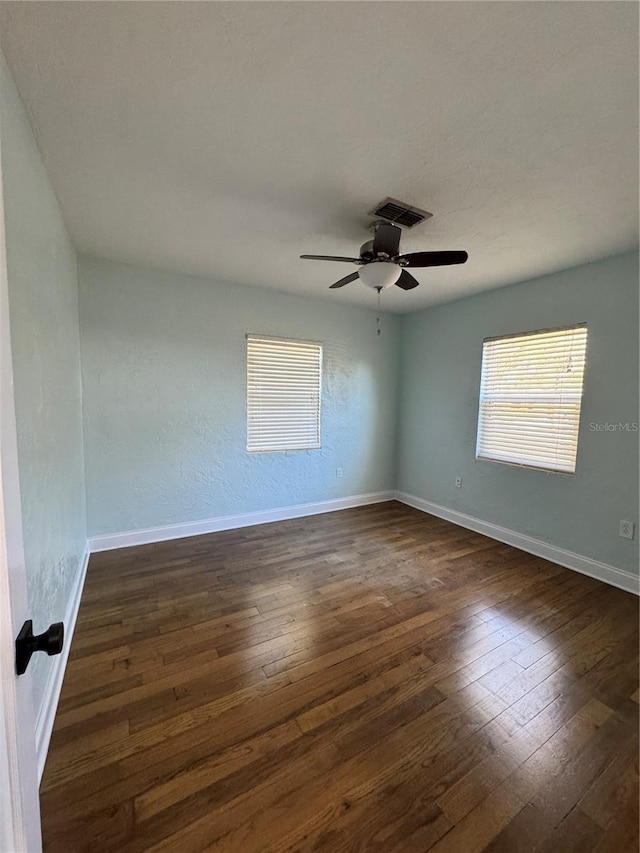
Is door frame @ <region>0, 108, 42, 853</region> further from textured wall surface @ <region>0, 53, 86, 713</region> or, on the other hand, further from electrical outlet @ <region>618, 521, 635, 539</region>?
electrical outlet @ <region>618, 521, 635, 539</region>

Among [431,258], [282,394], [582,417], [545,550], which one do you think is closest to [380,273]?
[431,258]

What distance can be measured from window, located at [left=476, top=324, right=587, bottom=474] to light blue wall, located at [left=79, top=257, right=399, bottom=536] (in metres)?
1.58

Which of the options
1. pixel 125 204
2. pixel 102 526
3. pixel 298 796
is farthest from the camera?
pixel 102 526

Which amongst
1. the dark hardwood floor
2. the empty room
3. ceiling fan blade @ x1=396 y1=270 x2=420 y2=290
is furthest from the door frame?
ceiling fan blade @ x1=396 y1=270 x2=420 y2=290

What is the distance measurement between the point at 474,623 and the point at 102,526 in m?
3.06

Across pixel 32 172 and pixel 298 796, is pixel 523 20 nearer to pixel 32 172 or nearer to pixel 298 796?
pixel 32 172

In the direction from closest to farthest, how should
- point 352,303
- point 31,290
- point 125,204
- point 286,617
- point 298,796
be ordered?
point 298,796, point 31,290, point 125,204, point 286,617, point 352,303

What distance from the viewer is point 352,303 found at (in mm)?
4098

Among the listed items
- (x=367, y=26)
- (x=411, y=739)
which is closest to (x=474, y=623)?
(x=411, y=739)

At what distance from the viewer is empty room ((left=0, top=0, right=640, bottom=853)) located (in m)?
1.11

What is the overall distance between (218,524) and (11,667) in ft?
10.2

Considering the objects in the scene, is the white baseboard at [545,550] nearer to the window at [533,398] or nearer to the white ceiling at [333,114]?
the window at [533,398]

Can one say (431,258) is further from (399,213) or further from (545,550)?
(545,550)

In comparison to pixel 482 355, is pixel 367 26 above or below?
above
